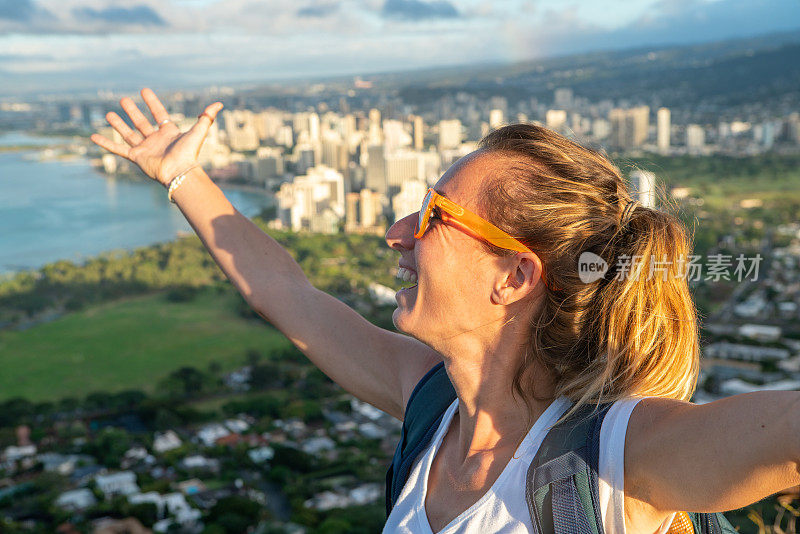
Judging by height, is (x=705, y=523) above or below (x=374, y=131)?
above

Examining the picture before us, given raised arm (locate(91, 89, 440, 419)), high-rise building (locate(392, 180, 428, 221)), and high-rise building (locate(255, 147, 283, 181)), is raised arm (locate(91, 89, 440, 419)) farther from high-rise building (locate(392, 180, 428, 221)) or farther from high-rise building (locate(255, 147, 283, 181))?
high-rise building (locate(255, 147, 283, 181))

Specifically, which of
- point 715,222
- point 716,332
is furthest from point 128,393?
point 715,222

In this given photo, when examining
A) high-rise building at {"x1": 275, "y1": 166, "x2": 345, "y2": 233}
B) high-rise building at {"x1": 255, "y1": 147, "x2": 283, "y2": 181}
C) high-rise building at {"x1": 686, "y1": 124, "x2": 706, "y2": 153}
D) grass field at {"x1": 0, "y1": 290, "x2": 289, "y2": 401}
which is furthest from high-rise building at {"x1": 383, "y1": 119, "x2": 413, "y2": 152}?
grass field at {"x1": 0, "y1": 290, "x2": 289, "y2": 401}

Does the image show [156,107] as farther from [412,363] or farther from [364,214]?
[364,214]

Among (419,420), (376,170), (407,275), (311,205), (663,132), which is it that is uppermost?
(407,275)

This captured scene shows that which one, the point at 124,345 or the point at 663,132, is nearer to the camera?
the point at 124,345

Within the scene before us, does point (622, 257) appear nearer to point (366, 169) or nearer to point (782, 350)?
point (782, 350)

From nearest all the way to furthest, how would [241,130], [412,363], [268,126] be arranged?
[412,363]
[241,130]
[268,126]

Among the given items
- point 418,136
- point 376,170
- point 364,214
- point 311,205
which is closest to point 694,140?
point 418,136
